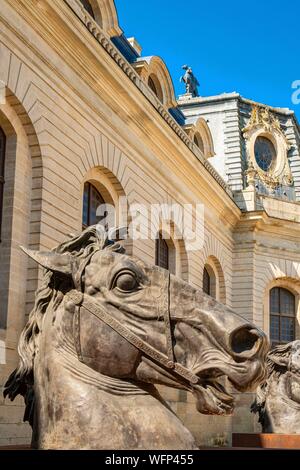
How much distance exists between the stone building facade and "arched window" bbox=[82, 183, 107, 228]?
58 millimetres

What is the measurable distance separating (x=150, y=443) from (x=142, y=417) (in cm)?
12

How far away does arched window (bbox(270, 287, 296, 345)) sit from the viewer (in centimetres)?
3042

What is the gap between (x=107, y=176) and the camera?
17.9m

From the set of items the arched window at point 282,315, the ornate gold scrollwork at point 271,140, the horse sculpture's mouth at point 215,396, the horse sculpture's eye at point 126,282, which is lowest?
the horse sculpture's mouth at point 215,396

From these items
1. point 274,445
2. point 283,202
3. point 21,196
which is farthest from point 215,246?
point 274,445

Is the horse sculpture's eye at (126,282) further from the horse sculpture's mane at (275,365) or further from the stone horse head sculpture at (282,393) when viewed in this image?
the horse sculpture's mane at (275,365)

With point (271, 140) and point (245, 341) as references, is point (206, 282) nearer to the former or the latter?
point (271, 140)

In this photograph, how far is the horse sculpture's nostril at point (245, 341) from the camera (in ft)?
10.3

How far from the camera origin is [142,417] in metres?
3.25

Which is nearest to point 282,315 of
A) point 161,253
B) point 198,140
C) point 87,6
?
point 198,140

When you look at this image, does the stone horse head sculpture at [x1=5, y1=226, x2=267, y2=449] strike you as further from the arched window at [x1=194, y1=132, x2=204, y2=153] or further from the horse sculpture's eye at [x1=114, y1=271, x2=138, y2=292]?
the arched window at [x1=194, y1=132, x2=204, y2=153]

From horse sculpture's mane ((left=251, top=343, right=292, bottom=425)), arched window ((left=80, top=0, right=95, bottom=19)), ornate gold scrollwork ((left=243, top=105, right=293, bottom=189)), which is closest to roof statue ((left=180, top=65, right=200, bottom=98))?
ornate gold scrollwork ((left=243, top=105, right=293, bottom=189))

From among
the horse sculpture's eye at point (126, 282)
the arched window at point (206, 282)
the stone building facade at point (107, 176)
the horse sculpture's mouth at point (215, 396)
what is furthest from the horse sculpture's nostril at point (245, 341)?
the arched window at point (206, 282)

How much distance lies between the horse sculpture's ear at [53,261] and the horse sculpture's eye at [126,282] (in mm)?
234
